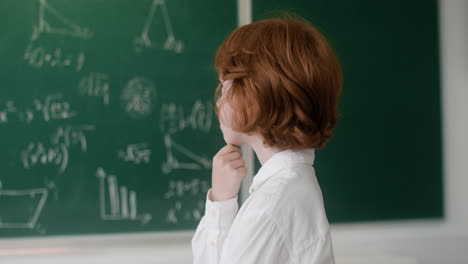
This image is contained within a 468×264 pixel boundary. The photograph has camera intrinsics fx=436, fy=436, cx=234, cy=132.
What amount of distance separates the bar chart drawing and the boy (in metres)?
1.27

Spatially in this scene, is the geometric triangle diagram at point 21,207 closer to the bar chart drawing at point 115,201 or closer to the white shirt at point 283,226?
the bar chart drawing at point 115,201

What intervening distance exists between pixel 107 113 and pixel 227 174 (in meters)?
1.28

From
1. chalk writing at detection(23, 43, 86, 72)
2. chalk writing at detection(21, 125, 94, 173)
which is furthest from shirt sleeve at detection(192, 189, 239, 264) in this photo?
chalk writing at detection(23, 43, 86, 72)

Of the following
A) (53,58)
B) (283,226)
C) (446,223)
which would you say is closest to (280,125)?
(283,226)

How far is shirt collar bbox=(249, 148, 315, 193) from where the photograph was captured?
0.95m

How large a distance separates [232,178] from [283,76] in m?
0.33

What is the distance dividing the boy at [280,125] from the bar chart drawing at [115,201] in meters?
1.27

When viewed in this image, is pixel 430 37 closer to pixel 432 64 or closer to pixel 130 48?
pixel 432 64

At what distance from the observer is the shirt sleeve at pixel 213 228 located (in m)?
1.06

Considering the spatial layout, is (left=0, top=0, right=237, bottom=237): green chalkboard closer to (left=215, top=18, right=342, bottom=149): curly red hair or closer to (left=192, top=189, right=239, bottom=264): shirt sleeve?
(left=192, top=189, right=239, bottom=264): shirt sleeve

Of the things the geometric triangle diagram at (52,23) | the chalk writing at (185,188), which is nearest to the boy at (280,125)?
the chalk writing at (185,188)

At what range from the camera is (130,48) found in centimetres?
223

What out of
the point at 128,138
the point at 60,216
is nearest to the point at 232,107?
the point at 128,138

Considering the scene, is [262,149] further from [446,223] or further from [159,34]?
[446,223]
